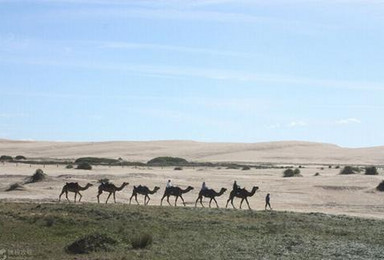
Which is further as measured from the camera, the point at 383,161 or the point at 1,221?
the point at 383,161

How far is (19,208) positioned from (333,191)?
24753mm

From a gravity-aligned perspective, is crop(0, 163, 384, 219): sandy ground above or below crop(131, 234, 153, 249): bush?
above

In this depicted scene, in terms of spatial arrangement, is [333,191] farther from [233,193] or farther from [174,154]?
[174,154]

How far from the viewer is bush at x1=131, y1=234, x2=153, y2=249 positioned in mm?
21469

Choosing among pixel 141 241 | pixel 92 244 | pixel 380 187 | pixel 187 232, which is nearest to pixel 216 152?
pixel 380 187

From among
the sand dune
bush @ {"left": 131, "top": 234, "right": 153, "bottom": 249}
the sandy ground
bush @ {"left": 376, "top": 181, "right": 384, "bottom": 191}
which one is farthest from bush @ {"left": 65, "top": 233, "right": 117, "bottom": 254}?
the sand dune

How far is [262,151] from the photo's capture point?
139m

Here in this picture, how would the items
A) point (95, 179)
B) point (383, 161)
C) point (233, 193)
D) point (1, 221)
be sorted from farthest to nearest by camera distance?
point (383, 161) → point (95, 179) → point (233, 193) → point (1, 221)

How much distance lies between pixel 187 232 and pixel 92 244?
186 inches

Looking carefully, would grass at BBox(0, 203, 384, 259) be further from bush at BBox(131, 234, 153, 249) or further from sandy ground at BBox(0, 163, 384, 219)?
sandy ground at BBox(0, 163, 384, 219)

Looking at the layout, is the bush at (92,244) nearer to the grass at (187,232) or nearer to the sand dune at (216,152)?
the grass at (187,232)

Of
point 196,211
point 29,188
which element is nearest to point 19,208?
point 196,211

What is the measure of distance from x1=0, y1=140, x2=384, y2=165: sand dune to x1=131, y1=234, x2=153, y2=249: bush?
3698 inches

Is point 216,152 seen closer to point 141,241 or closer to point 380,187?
point 380,187
